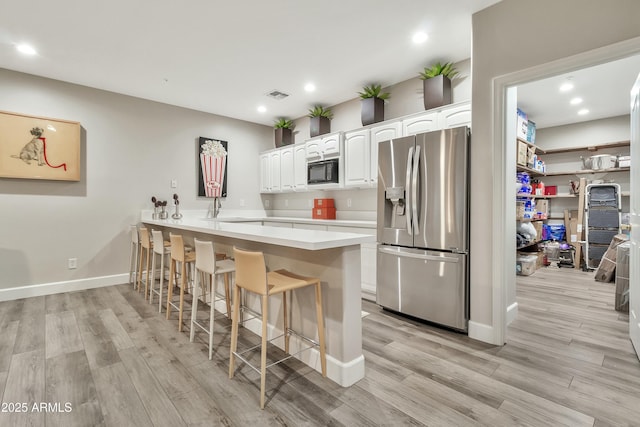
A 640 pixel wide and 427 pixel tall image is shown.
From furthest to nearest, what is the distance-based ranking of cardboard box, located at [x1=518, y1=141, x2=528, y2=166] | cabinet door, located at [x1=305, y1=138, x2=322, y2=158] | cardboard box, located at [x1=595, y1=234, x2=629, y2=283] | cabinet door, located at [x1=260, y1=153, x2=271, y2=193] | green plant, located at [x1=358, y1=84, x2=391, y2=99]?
1. cabinet door, located at [x1=260, y1=153, x2=271, y2=193]
2. cabinet door, located at [x1=305, y1=138, x2=322, y2=158]
3. cardboard box, located at [x1=518, y1=141, x2=528, y2=166]
4. cardboard box, located at [x1=595, y1=234, x2=629, y2=283]
5. green plant, located at [x1=358, y1=84, x2=391, y2=99]

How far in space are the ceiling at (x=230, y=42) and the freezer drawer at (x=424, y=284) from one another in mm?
2063

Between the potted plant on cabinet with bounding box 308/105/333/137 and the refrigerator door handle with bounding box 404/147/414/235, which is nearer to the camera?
the refrigerator door handle with bounding box 404/147/414/235

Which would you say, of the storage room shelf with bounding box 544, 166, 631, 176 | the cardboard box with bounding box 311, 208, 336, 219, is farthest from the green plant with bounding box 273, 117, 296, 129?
the storage room shelf with bounding box 544, 166, 631, 176

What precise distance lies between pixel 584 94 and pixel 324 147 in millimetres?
3717

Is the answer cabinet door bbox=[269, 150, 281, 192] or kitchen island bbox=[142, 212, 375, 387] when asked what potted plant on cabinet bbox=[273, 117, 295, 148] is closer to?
cabinet door bbox=[269, 150, 281, 192]

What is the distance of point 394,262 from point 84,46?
12.4ft

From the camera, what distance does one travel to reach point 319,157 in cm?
480

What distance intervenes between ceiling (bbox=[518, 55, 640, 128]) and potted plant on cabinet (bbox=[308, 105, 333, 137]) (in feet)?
8.78

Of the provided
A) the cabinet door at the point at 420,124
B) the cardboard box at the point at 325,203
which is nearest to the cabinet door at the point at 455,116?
the cabinet door at the point at 420,124

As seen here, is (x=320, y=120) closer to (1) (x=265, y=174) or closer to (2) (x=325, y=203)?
(2) (x=325, y=203)

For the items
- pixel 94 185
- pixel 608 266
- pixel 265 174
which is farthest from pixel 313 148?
pixel 608 266

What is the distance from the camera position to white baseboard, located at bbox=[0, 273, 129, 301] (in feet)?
12.0

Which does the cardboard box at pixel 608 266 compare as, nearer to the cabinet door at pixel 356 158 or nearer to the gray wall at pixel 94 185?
the cabinet door at pixel 356 158

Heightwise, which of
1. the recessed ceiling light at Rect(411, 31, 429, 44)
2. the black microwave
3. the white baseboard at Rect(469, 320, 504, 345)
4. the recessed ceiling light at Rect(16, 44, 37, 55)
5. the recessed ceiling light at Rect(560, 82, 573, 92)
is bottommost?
the white baseboard at Rect(469, 320, 504, 345)
